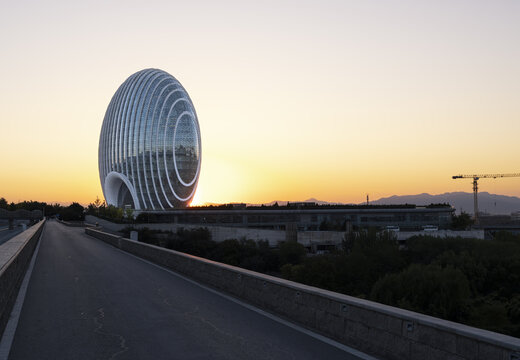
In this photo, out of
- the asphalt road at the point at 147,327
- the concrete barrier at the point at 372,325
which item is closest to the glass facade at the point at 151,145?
the asphalt road at the point at 147,327

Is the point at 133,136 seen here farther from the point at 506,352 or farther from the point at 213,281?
the point at 506,352

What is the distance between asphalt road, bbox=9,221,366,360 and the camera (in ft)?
26.7

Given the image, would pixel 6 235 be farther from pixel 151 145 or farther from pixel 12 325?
pixel 151 145

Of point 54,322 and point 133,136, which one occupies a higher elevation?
point 133,136

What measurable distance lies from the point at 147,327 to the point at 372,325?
4393mm

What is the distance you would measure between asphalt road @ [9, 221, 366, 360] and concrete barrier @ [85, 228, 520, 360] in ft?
1.39

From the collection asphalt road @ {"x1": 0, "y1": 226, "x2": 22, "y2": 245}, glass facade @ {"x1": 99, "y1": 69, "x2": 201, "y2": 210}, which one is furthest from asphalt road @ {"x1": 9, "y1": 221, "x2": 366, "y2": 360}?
glass facade @ {"x1": 99, "y1": 69, "x2": 201, "y2": 210}

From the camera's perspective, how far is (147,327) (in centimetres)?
1000

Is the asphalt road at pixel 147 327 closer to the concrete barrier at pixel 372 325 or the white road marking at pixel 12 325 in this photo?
the white road marking at pixel 12 325

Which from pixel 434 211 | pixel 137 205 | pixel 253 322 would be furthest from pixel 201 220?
pixel 253 322

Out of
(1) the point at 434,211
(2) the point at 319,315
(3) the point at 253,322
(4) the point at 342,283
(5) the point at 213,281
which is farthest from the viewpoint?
(1) the point at 434,211

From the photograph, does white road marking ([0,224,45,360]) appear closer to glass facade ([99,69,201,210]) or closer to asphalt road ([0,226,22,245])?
asphalt road ([0,226,22,245])

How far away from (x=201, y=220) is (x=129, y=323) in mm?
91367

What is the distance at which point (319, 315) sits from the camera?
9.43m
